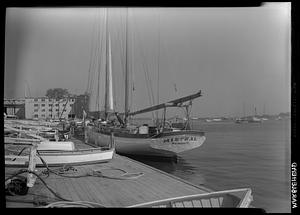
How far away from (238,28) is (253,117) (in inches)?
31.9

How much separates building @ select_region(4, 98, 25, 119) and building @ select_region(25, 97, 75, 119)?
0.04 metres

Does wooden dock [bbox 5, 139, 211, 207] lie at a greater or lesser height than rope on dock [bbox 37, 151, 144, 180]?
lesser

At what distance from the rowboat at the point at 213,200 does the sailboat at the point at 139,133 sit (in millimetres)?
480

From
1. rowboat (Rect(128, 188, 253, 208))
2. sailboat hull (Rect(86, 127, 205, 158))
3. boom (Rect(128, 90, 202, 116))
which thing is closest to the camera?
rowboat (Rect(128, 188, 253, 208))

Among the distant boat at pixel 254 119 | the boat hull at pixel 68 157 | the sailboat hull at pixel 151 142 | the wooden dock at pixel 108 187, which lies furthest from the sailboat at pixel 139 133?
the distant boat at pixel 254 119

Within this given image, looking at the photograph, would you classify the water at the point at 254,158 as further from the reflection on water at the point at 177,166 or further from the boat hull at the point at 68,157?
the boat hull at the point at 68,157

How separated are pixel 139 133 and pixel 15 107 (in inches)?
47.3

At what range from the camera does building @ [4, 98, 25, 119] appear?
2.39 metres

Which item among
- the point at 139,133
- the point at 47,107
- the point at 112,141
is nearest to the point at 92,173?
the point at 112,141

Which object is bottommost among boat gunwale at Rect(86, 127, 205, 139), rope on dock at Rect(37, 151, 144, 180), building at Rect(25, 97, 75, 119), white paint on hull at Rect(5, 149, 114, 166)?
rope on dock at Rect(37, 151, 144, 180)

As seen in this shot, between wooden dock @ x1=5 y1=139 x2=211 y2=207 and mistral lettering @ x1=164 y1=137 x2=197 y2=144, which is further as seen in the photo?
mistral lettering @ x1=164 y1=137 x2=197 y2=144
